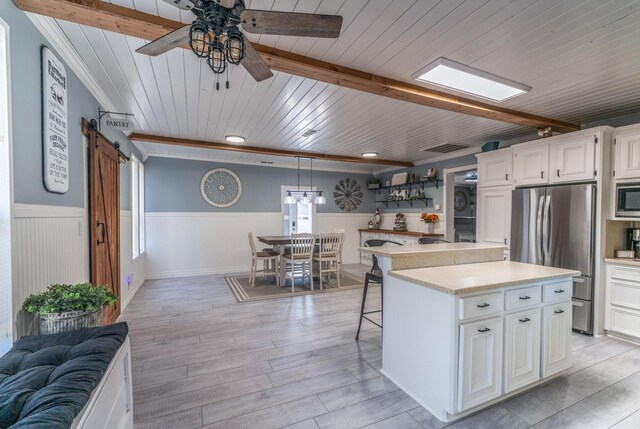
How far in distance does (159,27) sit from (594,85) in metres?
3.53

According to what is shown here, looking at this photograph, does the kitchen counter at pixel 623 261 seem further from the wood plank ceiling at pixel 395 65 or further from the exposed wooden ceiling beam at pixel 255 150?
the exposed wooden ceiling beam at pixel 255 150

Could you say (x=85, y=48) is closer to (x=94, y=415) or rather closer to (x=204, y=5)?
(x=204, y=5)

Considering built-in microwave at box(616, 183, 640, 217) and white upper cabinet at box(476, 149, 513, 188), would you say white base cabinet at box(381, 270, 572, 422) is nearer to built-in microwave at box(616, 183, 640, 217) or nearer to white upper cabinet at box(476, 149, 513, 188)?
built-in microwave at box(616, 183, 640, 217)

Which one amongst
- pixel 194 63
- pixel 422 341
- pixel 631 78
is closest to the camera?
pixel 422 341

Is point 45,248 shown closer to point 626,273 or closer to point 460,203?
point 626,273

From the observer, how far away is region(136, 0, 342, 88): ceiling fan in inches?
49.9

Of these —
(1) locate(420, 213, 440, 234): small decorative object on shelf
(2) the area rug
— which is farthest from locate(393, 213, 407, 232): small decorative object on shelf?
(2) the area rug

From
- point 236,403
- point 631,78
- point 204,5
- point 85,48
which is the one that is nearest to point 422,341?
point 236,403

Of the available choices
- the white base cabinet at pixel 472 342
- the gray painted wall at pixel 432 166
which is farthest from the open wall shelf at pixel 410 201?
the white base cabinet at pixel 472 342

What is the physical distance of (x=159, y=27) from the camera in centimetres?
170

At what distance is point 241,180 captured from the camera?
644 cm

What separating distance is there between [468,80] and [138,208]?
5539 mm

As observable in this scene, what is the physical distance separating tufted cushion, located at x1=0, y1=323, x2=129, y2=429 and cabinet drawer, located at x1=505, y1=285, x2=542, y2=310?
2.32 metres

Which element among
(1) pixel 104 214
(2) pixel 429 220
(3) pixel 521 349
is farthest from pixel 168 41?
(2) pixel 429 220
